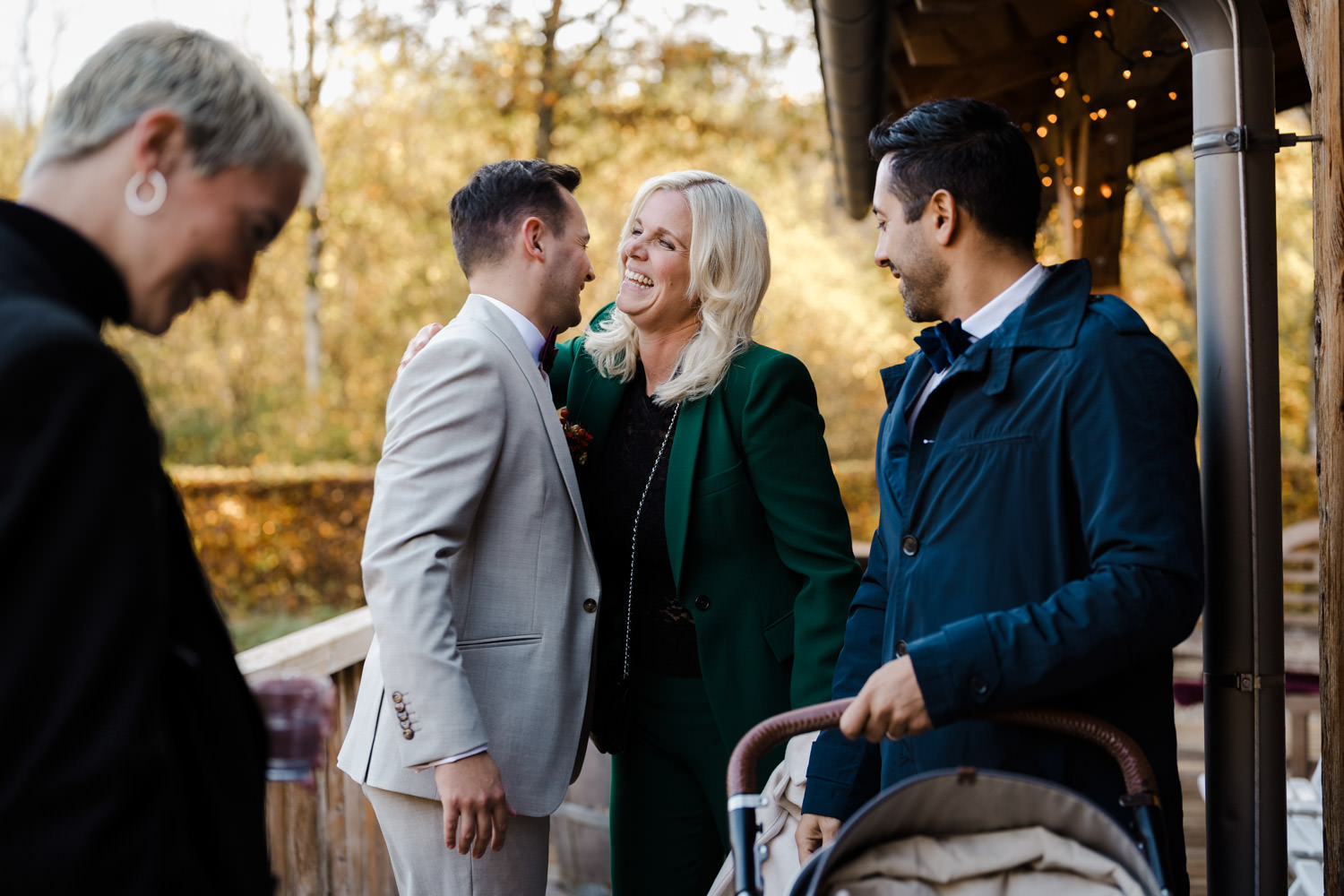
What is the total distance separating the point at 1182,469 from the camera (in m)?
1.62

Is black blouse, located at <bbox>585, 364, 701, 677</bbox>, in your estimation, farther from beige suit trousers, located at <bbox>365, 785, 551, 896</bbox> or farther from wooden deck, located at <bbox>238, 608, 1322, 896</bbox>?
wooden deck, located at <bbox>238, 608, 1322, 896</bbox>

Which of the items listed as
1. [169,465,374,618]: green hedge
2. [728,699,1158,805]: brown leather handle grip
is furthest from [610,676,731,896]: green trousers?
[169,465,374,618]: green hedge

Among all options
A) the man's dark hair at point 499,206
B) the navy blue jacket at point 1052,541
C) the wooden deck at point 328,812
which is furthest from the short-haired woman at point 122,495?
the wooden deck at point 328,812

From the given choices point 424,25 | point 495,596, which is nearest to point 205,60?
point 495,596

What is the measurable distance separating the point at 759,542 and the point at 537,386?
24.4 inches

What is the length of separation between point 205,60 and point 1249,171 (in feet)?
5.60

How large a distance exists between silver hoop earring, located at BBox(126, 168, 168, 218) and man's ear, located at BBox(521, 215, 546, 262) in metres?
1.30

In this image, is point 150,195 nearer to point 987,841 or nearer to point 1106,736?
point 987,841

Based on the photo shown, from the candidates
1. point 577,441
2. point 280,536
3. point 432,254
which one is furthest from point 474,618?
point 432,254

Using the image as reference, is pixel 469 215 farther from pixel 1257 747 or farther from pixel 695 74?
pixel 695 74

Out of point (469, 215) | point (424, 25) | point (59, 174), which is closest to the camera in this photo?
point (59, 174)

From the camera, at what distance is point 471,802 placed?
204 centimetres

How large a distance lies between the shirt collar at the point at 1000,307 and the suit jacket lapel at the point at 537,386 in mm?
837

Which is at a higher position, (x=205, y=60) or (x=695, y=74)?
(x=695, y=74)
